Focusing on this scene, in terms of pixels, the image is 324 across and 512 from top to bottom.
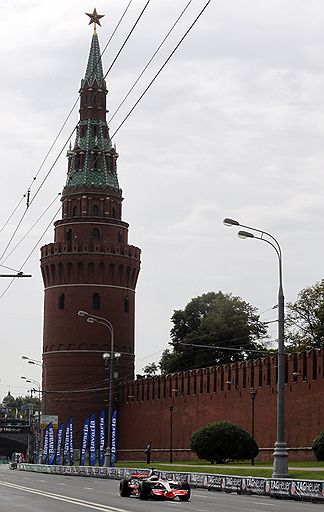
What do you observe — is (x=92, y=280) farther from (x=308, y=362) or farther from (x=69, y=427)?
(x=308, y=362)

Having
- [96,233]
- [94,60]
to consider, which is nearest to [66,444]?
[96,233]

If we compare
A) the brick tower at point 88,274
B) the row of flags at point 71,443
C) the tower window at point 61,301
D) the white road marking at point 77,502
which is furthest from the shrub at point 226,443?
the tower window at point 61,301

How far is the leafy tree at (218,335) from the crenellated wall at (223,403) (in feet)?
31.9

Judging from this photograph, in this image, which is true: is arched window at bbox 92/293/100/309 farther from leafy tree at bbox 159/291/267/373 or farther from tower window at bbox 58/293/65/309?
leafy tree at bbox 159/291/267/373

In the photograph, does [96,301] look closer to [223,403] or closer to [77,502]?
[223,403]

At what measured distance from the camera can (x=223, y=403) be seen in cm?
6197

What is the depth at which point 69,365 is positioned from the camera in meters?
80.2

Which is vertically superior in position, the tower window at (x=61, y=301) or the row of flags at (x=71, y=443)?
the tower window at (x=61, y=301)

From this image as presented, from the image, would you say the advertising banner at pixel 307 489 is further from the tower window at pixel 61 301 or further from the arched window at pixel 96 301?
the tower window at pixel 61 301

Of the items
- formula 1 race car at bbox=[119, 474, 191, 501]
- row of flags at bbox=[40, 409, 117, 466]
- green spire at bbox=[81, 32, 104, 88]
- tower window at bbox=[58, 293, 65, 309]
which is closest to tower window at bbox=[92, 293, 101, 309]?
tower window at bbox=[58, 293, 65, 309]

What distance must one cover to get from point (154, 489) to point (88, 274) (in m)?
55.2

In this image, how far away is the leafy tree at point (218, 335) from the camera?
3388 inches

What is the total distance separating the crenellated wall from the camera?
172ft

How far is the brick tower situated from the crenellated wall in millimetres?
3839
